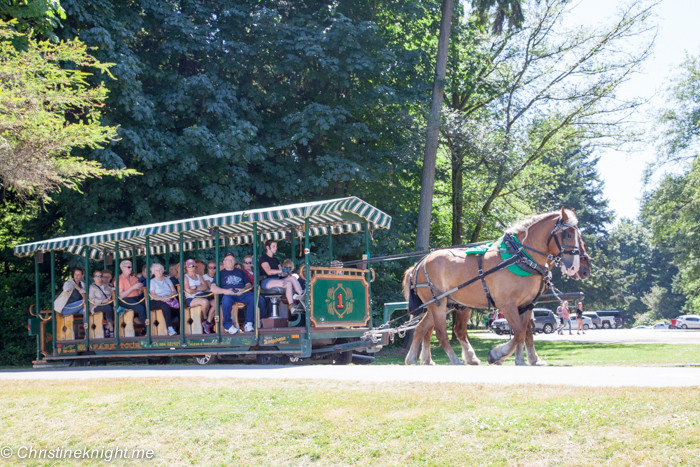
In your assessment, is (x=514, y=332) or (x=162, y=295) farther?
(x=162, y=295)

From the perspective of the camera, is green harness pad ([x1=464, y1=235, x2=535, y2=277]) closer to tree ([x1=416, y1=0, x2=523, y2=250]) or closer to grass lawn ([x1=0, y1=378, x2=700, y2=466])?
grass lawn ([x1=0, y1=378, x2=700, y2=466])

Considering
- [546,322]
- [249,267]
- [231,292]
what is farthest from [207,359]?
[546,322]

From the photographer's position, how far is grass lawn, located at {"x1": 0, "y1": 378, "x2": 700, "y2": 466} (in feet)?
18.8

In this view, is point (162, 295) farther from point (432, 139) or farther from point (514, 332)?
point (432, 139)

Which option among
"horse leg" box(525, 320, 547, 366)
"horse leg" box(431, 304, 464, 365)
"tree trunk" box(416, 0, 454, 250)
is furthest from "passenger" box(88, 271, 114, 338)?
"tree trunk" box(416, 0, 454, 250)

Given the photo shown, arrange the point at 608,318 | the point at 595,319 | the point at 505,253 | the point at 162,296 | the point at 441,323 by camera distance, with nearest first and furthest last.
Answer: the point at 505,253
the point at 441,323
the point at 162,296
the point at 595,319
the point at 608,318

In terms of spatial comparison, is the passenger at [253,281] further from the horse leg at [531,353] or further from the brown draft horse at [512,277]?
the horse leg at [531,353]

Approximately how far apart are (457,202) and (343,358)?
626 inches

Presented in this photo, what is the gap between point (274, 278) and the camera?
43.2 feet

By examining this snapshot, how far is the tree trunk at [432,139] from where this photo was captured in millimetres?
22625

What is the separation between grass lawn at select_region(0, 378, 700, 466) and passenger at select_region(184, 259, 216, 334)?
15.8 ft

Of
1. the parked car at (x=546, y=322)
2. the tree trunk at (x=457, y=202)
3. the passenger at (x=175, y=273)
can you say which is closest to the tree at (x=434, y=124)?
the tree trunk at (x=457, y=202)

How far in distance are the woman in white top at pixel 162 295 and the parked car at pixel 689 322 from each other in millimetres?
59183

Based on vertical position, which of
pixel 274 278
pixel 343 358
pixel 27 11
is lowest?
pixel 343 358
